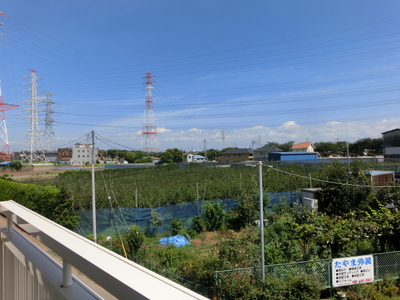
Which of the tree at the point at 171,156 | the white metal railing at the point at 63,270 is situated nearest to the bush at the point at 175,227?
the white metal railing at the point at 63,270

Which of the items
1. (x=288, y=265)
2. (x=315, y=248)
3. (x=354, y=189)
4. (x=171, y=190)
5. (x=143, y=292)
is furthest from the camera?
(x=171, y=190)

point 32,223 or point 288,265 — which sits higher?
point 32,223

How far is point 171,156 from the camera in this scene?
141 ft

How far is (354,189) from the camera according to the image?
984 centimetres

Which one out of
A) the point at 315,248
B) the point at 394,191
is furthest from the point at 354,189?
the point at 315,248

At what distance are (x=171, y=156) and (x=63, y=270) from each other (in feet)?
139

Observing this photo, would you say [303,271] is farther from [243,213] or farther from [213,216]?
[213,216]

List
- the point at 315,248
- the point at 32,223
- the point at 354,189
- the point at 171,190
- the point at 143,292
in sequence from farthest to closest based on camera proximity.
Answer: the point at 171,190 → the point at 354,189 → the point at 315,248 → the point at 32,223 → the point at 143,292

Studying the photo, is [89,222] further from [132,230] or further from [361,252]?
[361,252]

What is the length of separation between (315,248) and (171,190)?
287 inches

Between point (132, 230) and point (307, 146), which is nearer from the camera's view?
point (132, 230)

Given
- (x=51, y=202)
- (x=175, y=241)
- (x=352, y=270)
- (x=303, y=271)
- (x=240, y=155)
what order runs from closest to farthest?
(x=303, y=271), (x=352, y=270), (x=175, y=241), (x=51, y=202), (x=240, y=155)

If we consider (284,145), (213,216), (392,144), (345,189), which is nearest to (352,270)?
(345,189)

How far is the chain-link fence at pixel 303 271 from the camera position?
5125 mm
